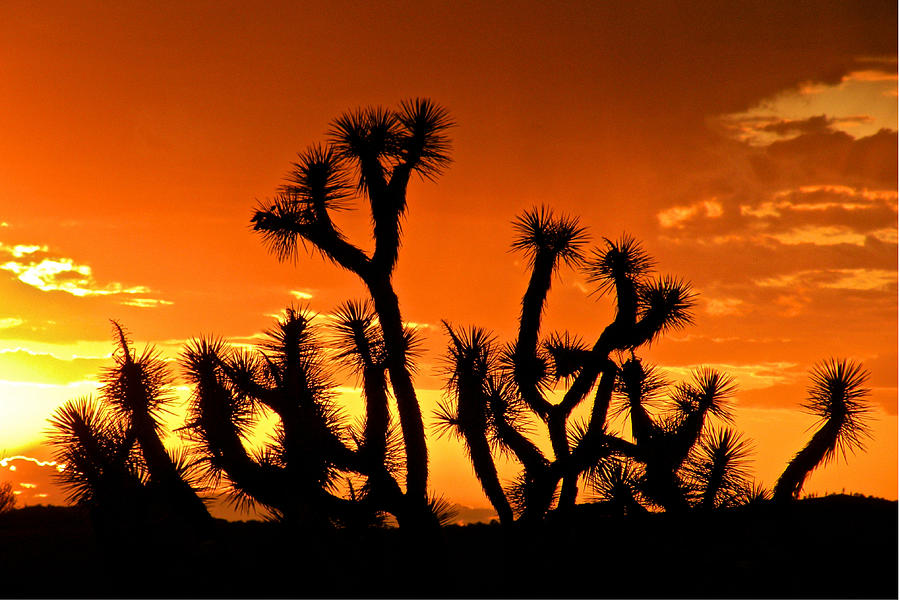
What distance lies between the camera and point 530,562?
9.82 metres

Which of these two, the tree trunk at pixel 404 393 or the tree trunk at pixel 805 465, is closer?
the tree trunk at pixel 404 393

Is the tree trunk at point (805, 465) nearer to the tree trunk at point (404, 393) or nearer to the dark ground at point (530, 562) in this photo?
the dark ground at point (530, 562)

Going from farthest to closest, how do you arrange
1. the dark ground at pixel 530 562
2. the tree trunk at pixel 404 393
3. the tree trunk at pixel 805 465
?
the tree trunk at pixel 805 465 → the tree trunk at pixel 404 393 → the dark ground at pixel 530 562

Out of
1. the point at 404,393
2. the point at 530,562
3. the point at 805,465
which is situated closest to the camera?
the point at 530,562

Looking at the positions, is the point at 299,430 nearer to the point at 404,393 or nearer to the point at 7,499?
the point at 404,393

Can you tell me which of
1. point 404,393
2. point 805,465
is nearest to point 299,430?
point 404,393

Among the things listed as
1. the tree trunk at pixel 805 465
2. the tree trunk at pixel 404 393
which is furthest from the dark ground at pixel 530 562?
the tree trunk at pixel 404 393

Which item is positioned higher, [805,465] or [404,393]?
[404,393]

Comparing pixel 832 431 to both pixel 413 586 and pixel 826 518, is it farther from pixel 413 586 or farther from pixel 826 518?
pixel 413 586

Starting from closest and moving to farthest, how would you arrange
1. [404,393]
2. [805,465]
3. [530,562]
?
[530,562]
[404,393]
[805,465]

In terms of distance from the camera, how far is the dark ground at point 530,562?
9.02m

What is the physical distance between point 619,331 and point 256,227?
514cm

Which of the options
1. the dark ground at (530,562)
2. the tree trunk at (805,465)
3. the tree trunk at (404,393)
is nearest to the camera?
the dark ground at (530,562)

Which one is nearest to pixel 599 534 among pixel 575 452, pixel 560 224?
pixel 575 452
